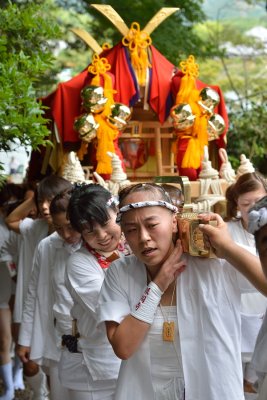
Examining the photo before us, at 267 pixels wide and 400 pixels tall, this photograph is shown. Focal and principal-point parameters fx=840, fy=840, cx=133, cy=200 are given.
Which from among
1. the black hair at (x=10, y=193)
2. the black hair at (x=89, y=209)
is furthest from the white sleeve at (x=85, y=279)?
the black hair at (x=10, y=193)

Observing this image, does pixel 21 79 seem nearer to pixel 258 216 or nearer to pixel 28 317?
pixel 28 317

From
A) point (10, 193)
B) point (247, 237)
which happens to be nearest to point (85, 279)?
point (247, 237)

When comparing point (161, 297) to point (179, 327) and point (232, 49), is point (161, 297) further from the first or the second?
point (232, 49)

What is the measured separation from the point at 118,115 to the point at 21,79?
3195 millimetres

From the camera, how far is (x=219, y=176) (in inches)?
320

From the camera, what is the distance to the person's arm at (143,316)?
3463 mm

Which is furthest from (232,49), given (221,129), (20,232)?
(20,232)

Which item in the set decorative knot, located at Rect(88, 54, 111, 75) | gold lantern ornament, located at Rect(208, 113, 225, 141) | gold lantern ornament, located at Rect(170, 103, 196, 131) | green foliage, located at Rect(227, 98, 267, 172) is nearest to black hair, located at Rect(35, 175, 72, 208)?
gold lantern ornament, located at Rect(170, 103, 196, 131)

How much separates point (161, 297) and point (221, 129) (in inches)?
210

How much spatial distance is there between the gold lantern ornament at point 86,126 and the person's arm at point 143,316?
192 inches

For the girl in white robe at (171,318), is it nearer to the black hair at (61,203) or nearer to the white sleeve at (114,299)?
the white sleeve at (114,299)

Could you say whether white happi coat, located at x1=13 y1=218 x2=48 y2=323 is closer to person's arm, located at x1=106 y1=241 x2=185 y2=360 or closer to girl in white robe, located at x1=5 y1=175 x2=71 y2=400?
girl in white robe, located at x1=5 y1=175 x2=71 y2=400

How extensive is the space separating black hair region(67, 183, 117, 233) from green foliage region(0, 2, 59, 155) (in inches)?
29.0

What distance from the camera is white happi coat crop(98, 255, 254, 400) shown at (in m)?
3.44
